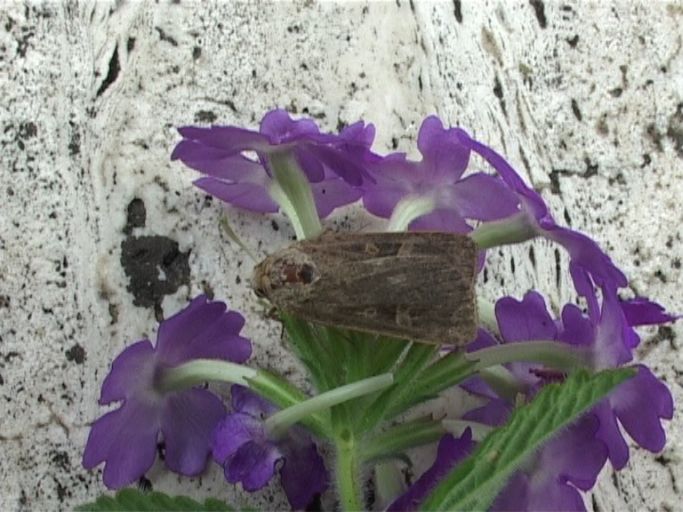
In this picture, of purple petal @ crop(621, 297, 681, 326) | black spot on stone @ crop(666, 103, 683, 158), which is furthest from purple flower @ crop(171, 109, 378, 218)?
black spot on stone @ crop(666, 103, 683, 158)

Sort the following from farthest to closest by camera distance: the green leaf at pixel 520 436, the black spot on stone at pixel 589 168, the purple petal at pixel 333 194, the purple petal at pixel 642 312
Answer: the black spot on stone at pixel 589 168
the purple petal at pixel 333 194
the purple petal at pixel 642 312
the green leaf at pixel 520 436

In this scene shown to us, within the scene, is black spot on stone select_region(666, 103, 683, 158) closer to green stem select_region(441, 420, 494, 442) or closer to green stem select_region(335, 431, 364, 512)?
green stem select_region(441, 420, 494, 442)

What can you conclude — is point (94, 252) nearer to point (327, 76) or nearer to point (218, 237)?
point (218, 237)

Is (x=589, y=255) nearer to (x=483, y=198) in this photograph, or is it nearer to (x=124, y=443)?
(x=483, y=198)

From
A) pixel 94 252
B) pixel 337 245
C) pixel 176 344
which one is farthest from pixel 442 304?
pixel 94 252

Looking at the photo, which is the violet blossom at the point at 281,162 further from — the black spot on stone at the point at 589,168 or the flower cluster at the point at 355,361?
the black spot on stone at the point at 589,168

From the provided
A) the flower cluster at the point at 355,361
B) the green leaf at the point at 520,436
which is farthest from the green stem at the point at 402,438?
the green leaf at the point at 520,436
